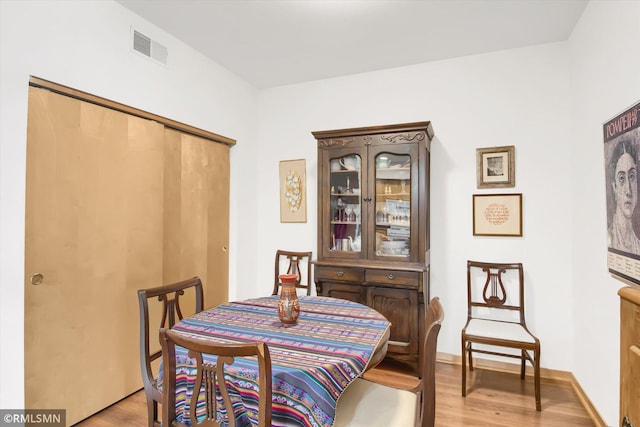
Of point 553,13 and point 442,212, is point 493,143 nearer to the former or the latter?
point 442,212

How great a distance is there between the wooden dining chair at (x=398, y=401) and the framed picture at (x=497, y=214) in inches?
65.4

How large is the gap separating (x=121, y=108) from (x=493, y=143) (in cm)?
303

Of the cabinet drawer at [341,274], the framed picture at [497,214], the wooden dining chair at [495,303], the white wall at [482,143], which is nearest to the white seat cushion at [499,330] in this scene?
the wooden dining chair at [495,303]

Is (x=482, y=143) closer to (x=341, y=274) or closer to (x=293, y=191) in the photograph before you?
(x=341, y=274)

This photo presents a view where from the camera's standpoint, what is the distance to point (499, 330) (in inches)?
98.4

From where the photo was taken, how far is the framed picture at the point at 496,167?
286 cm

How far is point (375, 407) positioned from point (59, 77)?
99.0 inches

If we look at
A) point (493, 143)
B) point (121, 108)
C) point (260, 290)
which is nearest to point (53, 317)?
point (121, 108)

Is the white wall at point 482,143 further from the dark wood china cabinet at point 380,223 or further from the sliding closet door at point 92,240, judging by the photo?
the sliding closet door at point 92,240

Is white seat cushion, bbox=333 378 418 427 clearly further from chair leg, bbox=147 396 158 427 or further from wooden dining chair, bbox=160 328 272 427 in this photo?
chair leg, bbox=147 396 158 427

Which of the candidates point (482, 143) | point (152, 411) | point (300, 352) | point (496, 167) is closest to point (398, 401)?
point (300, 352)

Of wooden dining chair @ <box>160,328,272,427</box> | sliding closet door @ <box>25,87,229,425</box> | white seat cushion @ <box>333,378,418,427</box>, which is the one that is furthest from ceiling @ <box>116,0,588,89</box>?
white seat cushion @ <box>333,378,418,427</box>

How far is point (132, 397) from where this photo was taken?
2.42 metres

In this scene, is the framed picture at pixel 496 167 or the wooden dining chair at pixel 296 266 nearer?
the framed picture at pixel 496 167
